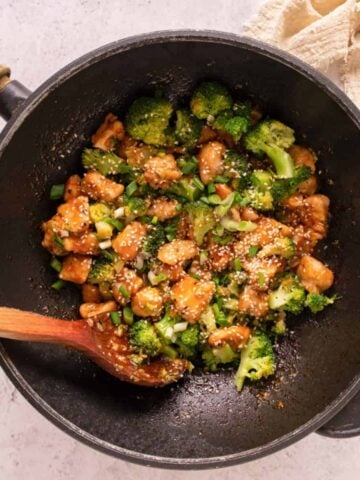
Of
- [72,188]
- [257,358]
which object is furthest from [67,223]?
[257,358]

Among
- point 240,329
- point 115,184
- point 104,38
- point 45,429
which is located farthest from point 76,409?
point 104,38

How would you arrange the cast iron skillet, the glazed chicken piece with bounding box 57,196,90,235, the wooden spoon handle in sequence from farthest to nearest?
the glazed chicken piece with bounding box 57,196,90,235, the cast iron skillet, the wooden spoon handle

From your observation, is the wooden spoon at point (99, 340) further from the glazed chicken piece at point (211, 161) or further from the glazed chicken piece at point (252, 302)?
the glazed chicken piece at point (211, 161)

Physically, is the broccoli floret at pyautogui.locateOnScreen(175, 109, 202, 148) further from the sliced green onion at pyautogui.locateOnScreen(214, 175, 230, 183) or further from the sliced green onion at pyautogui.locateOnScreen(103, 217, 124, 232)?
the sliced green onion at pyautogui.locateOnScreen(103, 217, 124, 232)

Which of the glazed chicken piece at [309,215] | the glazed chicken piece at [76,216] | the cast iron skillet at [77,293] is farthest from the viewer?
the glazed chicken piece at [309,215]

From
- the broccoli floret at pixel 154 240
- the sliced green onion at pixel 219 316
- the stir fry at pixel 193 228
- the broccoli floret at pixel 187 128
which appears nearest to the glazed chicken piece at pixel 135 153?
the stir fry at pixel 193 228

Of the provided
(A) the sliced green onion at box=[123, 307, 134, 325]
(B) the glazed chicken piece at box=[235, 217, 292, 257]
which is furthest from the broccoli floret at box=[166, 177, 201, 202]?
(A) the sliced green onion at box=[123, 307, 134, 325]

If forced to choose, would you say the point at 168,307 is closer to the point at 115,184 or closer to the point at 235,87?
the point at 115,184
